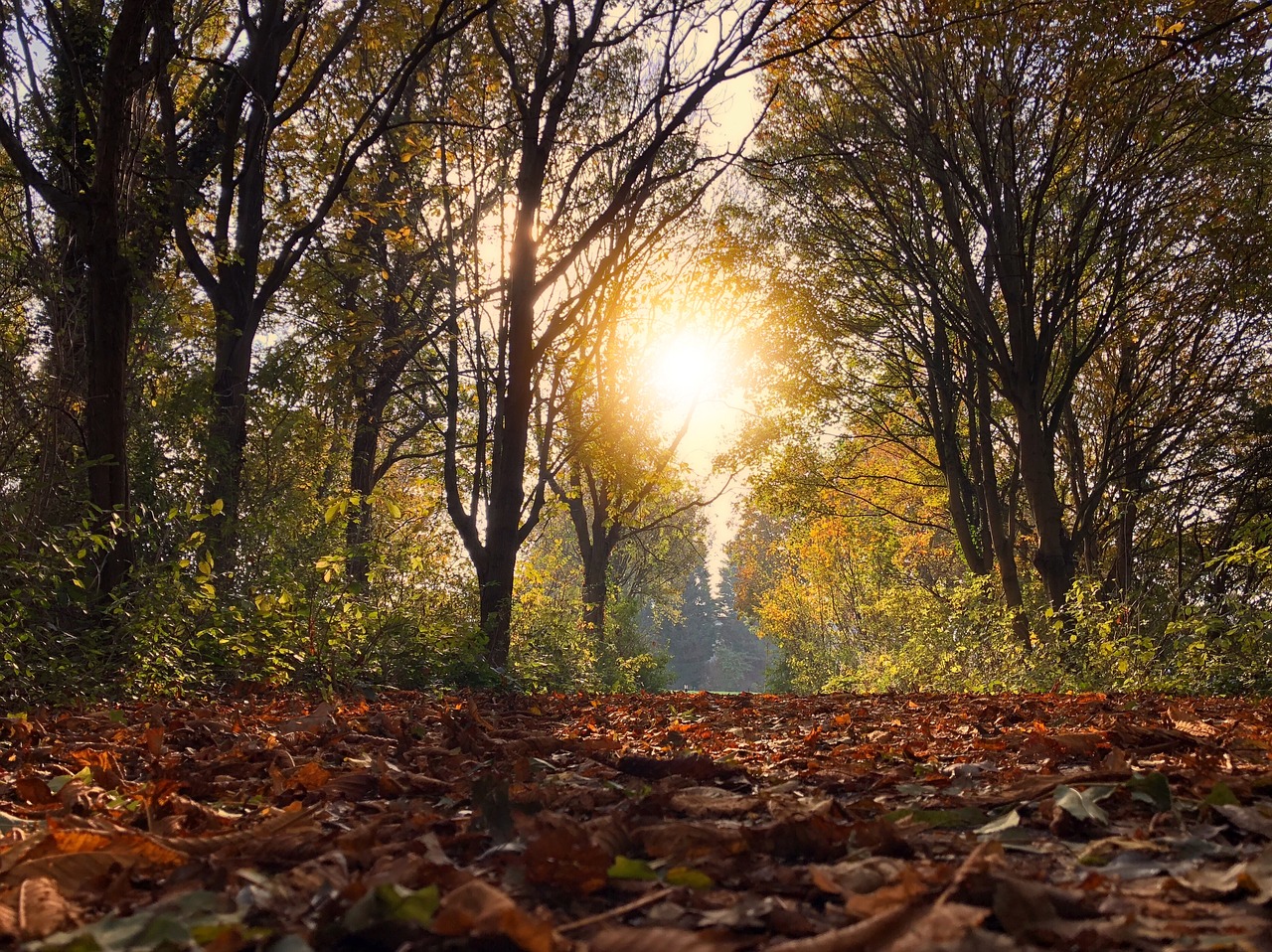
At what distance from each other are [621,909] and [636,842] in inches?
18.5

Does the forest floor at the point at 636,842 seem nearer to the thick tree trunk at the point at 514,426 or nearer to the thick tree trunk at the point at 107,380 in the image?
the thick tree trunk at the point at 107,380

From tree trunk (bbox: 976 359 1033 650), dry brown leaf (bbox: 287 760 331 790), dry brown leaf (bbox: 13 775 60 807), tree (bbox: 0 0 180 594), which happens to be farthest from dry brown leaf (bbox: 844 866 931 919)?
tree trunk (bbox: 976 359 1033 650)

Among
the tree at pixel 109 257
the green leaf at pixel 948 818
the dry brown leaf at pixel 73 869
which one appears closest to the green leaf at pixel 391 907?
the dry brown leaf at pixel 73 869

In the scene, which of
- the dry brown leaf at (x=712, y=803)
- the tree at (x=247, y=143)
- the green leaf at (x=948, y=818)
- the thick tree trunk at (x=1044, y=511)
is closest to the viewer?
the green leaf at (x=948, y=818)

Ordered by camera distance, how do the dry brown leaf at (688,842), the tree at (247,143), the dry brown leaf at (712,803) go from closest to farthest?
1. the dry brown leaf at (688,842)
2. the dry brown leaf at (712,803)
3. the tree at (247,143)

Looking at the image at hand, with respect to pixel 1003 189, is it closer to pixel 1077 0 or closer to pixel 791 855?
pixel 1077 0

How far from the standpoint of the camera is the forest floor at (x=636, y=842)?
3.94 ft

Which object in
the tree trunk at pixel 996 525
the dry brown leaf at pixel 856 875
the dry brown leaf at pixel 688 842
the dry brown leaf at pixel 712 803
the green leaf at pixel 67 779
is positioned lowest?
the green leaf at pixel 67 779

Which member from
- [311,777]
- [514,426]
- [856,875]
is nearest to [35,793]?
[311,777]

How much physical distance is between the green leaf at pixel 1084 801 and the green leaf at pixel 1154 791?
2.0 inches

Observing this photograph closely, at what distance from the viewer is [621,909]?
1.29 meters

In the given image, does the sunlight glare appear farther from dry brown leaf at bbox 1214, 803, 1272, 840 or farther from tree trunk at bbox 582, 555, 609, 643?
dry brown leaf at bbox 1214, 803, 1272, 840

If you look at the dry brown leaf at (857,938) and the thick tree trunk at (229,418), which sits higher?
the thick tree trunk at (229,418)

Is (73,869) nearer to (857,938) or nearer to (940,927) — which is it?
(857,938)
